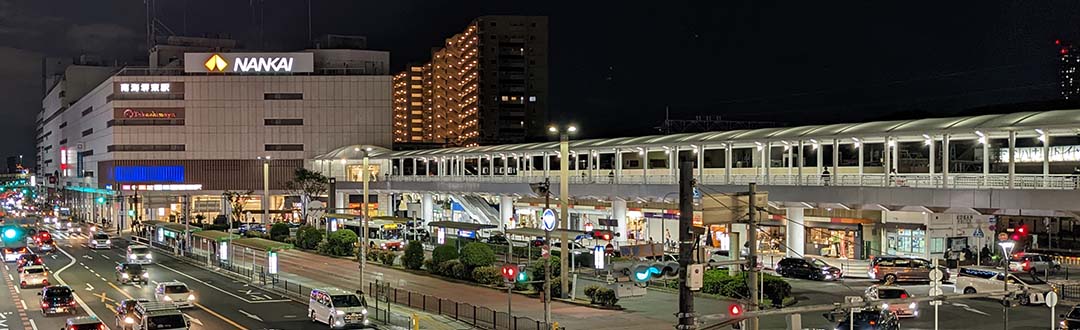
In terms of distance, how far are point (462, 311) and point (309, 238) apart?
4062 cm

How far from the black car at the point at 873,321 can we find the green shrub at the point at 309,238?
50.9 meters

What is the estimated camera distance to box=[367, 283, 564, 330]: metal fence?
109ft

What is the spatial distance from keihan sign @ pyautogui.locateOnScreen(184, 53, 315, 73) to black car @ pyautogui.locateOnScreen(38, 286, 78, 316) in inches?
3624

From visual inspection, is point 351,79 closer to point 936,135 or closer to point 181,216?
point 181,216

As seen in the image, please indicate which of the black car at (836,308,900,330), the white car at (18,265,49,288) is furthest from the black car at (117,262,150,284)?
the black car at (836,308,900,330)

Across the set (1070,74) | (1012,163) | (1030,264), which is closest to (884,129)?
(1012,163)

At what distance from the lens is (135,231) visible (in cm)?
10694

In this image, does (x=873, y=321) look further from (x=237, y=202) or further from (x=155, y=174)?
(x=155, y=174)

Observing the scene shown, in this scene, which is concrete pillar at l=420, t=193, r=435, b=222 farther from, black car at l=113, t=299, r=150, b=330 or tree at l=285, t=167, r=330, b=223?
black car at l=113, t=299, r=150, b=330

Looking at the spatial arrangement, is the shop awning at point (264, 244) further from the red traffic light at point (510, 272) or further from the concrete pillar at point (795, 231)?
the concrete pillar at point (795, 231)

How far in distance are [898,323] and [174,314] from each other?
24.6 m

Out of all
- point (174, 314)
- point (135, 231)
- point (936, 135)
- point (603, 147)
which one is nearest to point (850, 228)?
point (936, 135)

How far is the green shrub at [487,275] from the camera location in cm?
4816

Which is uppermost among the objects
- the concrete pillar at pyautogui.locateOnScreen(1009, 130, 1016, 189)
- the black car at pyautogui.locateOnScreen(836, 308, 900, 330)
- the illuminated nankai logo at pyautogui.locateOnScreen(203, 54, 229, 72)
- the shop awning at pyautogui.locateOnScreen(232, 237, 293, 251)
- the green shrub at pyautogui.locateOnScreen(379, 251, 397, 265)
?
the illuminated nankai logo at pyautogui.locateOnScreen(203, 54, 229, 72)
